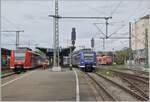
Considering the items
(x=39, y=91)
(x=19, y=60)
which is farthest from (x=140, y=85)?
(x=19, y=60)

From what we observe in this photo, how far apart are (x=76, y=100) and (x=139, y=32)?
104m

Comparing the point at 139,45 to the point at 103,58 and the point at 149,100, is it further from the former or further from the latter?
the point at 149,100

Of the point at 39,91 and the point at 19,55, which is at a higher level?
the point at 19,55

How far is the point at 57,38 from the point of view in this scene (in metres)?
47.3

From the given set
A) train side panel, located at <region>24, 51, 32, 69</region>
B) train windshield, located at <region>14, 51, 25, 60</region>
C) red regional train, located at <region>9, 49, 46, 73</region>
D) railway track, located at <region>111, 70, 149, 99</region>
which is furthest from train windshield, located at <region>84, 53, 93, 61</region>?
railway track, located at <region>111, 70, 149, 99</region>

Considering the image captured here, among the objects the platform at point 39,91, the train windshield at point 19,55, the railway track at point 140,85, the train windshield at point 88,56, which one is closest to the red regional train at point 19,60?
the train windshield at point 19,55

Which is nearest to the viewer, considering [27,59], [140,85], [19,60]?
[140,85]

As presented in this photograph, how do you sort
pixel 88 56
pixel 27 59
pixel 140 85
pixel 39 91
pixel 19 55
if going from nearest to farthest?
pixel 39 91
pixel 140 85
pixel 19 55
pixel 27 59
pixel 88 56

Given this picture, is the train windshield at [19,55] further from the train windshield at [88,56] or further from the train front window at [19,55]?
the train windshield at [88,56]

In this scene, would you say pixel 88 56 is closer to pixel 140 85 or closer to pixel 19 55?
pixel 19 55

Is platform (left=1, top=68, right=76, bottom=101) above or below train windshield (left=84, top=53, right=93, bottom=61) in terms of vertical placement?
below

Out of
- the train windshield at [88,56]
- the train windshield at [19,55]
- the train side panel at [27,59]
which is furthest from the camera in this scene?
the train windshield at [88,56]

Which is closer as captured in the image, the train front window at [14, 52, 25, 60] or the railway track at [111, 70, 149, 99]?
the railway track at [111, 70, 149, 99]

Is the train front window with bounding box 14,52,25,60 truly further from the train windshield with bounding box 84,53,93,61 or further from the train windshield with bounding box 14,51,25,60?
the train windshield with bounding box 84,53,93,61
